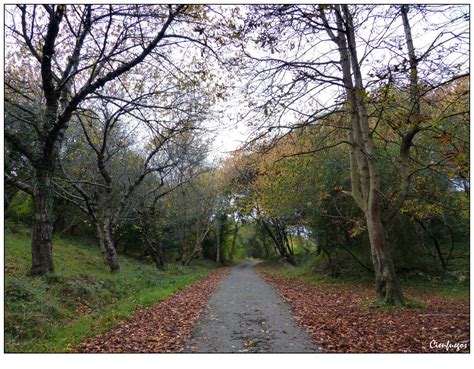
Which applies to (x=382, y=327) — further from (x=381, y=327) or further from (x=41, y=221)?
(x=41, y=221)

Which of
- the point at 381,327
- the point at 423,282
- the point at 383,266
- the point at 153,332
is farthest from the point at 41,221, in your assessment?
the point at 423,282

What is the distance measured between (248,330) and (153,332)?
6.00 feet

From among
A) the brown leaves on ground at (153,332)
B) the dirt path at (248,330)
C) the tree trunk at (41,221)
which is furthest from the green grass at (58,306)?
the dirt path at (248,330)

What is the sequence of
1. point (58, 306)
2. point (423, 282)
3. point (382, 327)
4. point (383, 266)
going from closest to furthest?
1. point (382, 327)
2. point (58, 306)
3. point (383, 266)
4. point (423, 282)

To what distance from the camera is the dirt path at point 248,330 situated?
5.93m

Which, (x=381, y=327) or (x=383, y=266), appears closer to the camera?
(x=381, y=327)

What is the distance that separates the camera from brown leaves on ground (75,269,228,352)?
5.99 metres

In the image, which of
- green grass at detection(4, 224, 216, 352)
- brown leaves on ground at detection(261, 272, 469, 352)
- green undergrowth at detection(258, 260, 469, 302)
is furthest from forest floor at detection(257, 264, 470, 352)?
green undergrowth at detection(258, 260, 469, 302)

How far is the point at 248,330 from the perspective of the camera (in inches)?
281

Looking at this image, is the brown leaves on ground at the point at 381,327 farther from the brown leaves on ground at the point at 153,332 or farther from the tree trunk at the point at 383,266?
the brown leaves on ground at the point at 153,332

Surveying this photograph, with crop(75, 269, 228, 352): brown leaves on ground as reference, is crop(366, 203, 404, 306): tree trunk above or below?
above

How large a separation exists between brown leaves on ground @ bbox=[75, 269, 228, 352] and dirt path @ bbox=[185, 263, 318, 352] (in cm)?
28

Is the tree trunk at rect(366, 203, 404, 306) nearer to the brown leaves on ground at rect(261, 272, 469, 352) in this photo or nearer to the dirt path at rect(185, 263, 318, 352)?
the brown leaves on ground at rect(261, 272, 469, 352)

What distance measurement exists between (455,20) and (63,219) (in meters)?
27.7
